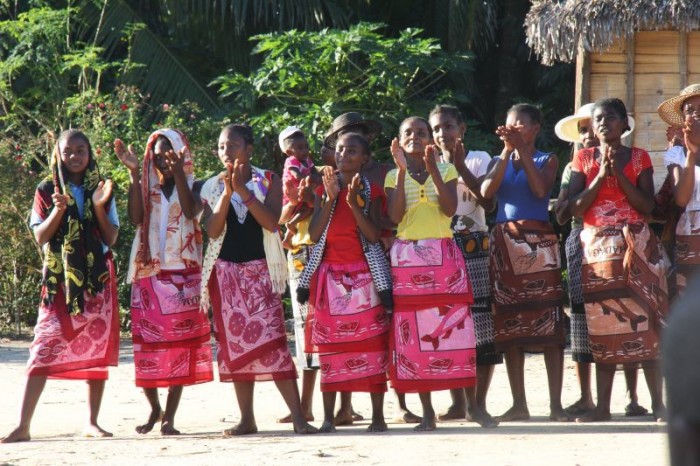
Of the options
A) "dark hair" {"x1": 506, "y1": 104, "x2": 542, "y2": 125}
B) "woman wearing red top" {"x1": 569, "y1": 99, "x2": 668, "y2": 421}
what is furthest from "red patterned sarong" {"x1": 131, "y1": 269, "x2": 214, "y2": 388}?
"woman wearing red top" {"x1": 569, "y1": 99, "x2": 668, "y2": 421}

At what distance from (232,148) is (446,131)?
4.14 ft

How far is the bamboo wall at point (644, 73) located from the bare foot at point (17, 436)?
209 inches

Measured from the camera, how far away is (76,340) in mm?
5715

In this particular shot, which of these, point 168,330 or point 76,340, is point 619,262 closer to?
point 168,330

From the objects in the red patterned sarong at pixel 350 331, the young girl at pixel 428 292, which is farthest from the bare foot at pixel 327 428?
the young girl at pixel 428 292

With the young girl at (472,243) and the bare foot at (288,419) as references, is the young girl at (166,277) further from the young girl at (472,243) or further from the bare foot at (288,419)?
the young girl at (472,243)

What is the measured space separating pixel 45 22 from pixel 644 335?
8649 mm

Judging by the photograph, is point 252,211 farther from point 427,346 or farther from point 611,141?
point 611,141

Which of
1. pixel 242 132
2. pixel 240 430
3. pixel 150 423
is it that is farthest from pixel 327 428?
pixel 242 132

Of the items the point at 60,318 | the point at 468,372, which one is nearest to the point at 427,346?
the point at 468,372

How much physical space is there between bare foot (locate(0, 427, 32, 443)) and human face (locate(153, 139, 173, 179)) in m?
1.60

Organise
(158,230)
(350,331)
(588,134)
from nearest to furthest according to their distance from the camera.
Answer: (350,331), (158,230), (588,134)

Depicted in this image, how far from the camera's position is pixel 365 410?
6734 mm

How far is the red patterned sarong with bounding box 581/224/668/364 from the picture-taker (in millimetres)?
5711
